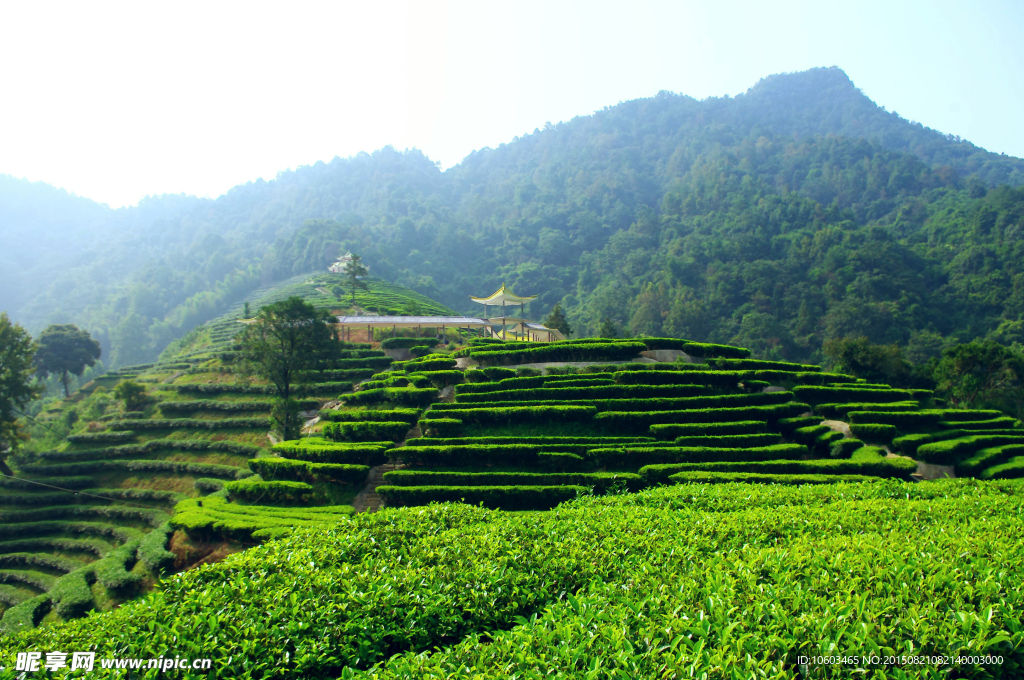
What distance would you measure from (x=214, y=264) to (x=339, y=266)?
53.1 m

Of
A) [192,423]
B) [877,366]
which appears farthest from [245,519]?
[877,366]

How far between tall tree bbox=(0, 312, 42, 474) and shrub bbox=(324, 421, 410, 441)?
704 inches

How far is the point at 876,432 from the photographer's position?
817 inches

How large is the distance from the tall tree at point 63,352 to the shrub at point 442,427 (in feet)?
139

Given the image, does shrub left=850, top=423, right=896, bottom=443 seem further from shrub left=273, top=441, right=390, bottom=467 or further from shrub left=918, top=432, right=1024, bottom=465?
shrub left=273, top=441, right=390, bottom=467

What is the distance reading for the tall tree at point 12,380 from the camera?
26875 millimetres

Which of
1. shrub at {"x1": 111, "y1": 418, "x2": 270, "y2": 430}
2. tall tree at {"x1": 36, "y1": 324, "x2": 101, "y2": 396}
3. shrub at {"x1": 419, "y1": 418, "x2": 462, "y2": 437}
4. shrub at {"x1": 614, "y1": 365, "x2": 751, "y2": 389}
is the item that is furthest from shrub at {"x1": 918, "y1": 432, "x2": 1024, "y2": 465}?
tall tree at {"x1": 36, "y1": 324, "x2": 101, "y2": 396}

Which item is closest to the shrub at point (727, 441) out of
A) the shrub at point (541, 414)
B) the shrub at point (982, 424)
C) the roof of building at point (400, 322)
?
the shrub at point (541, 414)

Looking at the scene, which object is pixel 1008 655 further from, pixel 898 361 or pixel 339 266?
pixel 339 266

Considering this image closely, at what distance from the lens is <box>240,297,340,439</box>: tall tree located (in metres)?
25.3

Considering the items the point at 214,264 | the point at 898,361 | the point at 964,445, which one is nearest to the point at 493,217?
the point at 214,264

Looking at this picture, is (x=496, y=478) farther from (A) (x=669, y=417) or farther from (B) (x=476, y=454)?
(A) (x=669, y=417)

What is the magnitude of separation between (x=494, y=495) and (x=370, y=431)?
7134 millimetres

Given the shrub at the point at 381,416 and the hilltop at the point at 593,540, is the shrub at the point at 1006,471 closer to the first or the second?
the hilltop at the point at 593,540
